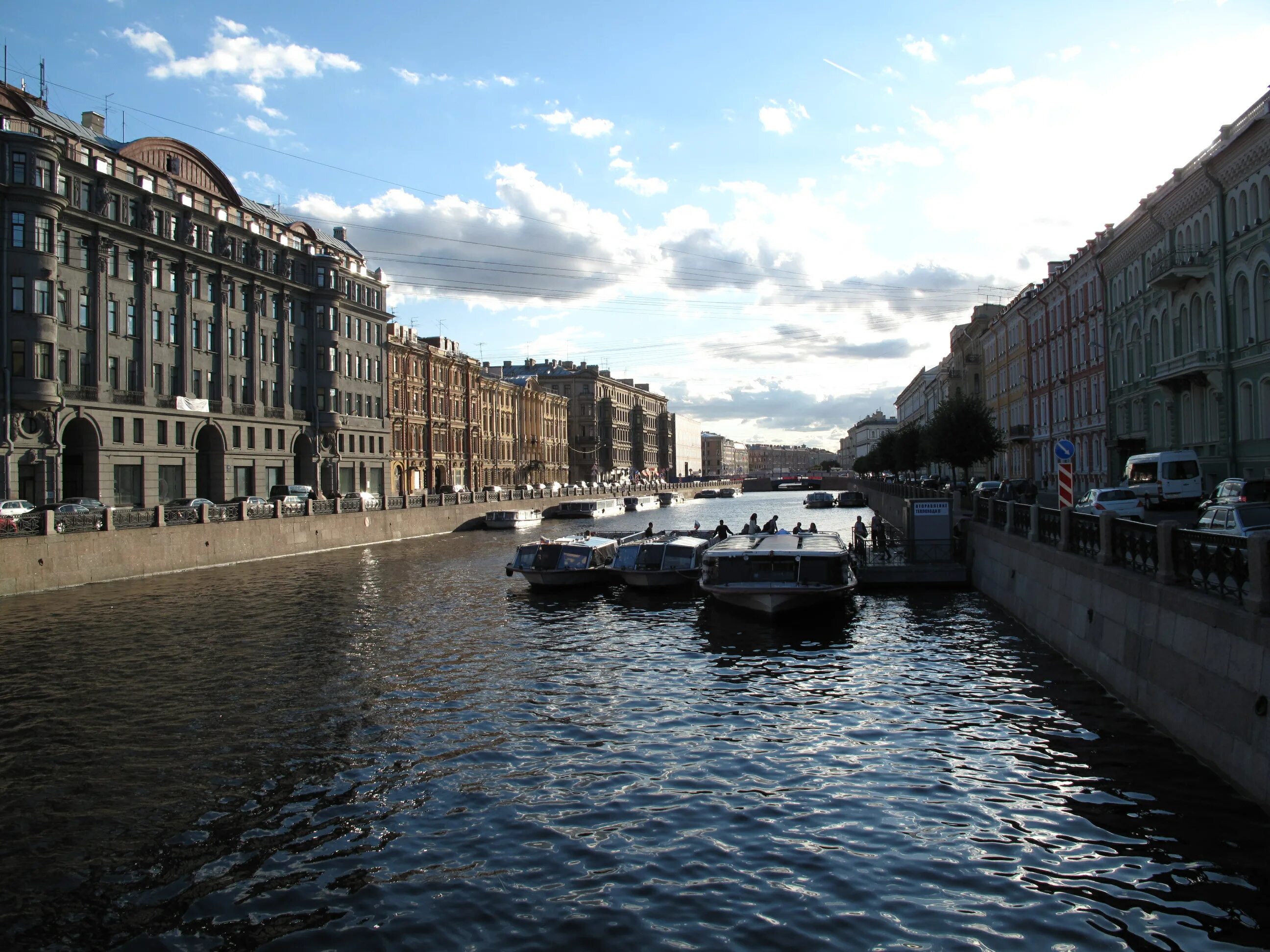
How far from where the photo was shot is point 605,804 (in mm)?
11773

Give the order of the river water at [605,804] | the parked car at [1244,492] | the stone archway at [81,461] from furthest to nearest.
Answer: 1. the stone archway at [81,461]
2. the parked car at [1244,492]
3. the river water at [605,804]

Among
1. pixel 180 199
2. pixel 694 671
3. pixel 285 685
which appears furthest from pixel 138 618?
pixel 180 199

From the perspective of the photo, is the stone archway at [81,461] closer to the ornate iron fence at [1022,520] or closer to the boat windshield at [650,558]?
the boat windshield at [650,558]

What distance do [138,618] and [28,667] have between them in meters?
6.97

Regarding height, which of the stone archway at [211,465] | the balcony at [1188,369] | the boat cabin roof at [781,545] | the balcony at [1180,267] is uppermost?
the balcony at [1180,267]

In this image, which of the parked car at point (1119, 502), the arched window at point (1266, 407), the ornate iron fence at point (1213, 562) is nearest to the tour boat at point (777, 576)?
the parked car at point (1119, 502)

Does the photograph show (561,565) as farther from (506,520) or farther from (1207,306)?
(506,520)

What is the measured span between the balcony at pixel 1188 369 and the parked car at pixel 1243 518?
18.0 m

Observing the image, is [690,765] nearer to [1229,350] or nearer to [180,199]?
[1229,350]

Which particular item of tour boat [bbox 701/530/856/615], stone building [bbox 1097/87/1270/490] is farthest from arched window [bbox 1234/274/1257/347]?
tour boat [bbox 701/530/856/615]

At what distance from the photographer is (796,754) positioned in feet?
44.9

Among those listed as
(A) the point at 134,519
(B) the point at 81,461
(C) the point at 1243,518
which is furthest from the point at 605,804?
(B) the point at 81,461

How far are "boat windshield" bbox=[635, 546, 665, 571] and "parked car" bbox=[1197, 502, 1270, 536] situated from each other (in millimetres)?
17675

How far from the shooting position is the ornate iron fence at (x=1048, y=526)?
22.0 meters
